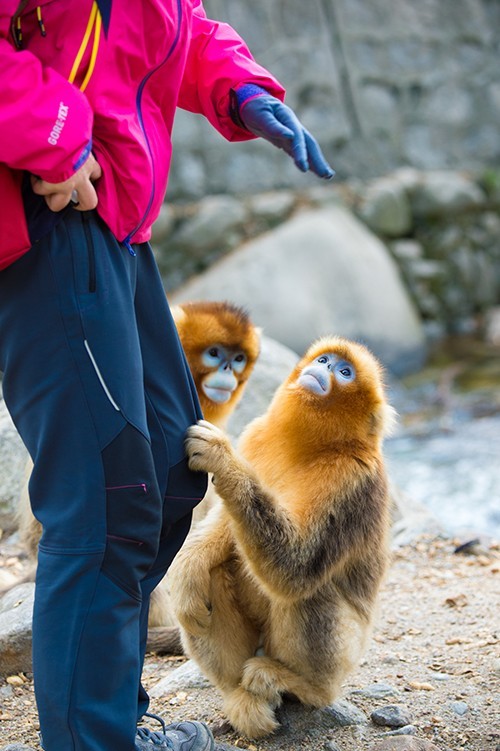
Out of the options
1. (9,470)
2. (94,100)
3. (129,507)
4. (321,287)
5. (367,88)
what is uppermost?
(94,100)

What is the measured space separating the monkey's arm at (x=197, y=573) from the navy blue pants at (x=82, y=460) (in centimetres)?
74

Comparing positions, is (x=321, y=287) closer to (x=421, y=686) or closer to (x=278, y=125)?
(x=421, y=686)

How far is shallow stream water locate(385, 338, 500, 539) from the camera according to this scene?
21.5ft

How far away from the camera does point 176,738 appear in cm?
231

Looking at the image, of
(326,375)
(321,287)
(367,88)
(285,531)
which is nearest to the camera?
(285,531)

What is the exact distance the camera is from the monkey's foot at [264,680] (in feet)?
8.73

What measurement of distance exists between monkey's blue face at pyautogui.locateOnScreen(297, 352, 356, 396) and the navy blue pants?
0.92 meters

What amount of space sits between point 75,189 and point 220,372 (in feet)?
6.68

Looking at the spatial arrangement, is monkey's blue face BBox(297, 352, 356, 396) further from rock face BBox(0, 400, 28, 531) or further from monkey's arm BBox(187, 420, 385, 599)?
rock face BBox(0, 400, 28, 531)

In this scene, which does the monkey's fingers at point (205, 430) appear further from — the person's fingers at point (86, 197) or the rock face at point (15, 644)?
the rock face at point (15, 644)

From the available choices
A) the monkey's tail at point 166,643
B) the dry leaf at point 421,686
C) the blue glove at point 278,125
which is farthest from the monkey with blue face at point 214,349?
the blue glove at point 278,125

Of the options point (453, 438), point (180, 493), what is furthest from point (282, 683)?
point (453, 438)

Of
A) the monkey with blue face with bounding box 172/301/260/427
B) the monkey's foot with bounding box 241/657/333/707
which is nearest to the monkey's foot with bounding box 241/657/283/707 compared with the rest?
the monkey's foot with bounding box 241/657/333/707

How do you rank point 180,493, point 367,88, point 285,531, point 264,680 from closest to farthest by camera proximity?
point 180,493
point 285,531
point 264,680
point 367,88
